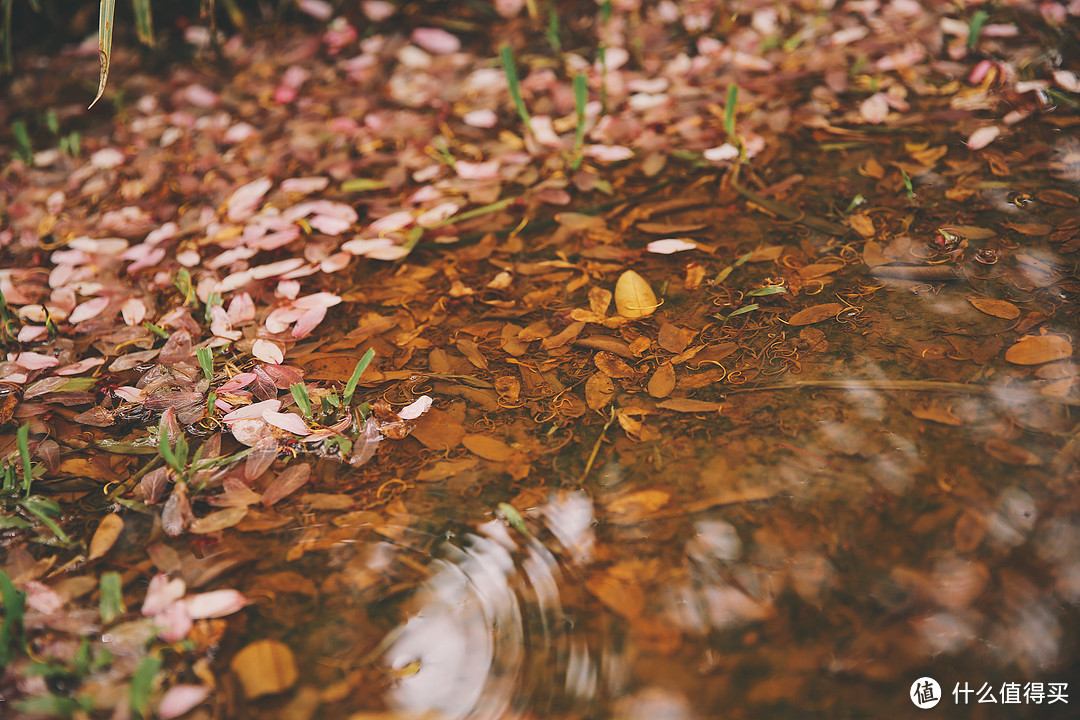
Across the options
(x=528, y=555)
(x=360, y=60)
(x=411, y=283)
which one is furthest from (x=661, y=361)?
(x=360, y=60)

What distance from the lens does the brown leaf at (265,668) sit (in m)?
0.88

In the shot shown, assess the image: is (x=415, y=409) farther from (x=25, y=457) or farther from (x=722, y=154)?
(x=722, y=154)

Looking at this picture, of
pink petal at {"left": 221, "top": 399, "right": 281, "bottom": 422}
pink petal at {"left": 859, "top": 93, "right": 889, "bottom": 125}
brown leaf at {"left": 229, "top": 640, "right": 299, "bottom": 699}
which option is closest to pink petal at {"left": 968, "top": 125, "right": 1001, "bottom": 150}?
pink petal at {"left": 859, "top": 93, "right": 889, "bottom": 125}

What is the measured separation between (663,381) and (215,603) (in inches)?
29.6

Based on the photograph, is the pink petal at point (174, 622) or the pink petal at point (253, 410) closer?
the pink petal at point (174, 622)

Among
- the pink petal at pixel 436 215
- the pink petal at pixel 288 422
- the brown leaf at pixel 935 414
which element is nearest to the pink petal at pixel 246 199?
the pink petal at pixel 436 215

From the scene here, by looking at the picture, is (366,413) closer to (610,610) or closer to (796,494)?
(610,610)

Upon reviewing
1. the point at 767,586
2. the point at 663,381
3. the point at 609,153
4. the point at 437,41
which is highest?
the point at 437,41

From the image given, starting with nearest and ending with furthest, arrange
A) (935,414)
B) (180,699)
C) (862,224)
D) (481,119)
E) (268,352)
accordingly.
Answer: (180,699)
(935,414)
(268,352)
(862,224)
(481,119)

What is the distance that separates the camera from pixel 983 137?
5.19ft

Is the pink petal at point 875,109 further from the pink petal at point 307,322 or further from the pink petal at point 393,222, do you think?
the pink petal at point 307,322

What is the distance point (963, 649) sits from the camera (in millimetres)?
833

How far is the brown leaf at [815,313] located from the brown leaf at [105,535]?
1.15 metres

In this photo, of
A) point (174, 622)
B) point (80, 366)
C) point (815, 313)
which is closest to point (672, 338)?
point (815, 313)
